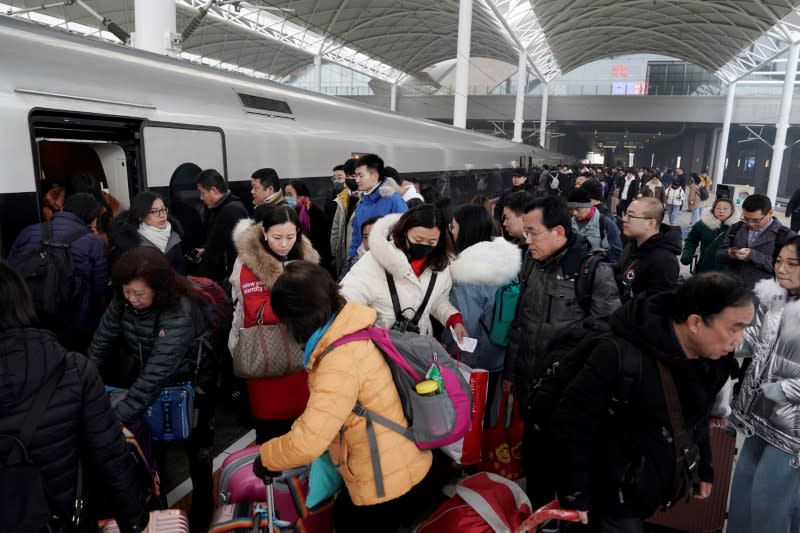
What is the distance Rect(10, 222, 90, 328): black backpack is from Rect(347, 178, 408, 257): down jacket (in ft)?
6.81

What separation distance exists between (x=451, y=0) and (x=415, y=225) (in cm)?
2391

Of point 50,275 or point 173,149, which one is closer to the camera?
point 50,275

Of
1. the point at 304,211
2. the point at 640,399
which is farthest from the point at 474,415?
the point at 304,211

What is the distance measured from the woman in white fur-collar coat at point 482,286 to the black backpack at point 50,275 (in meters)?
2.01

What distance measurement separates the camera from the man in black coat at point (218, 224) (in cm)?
388

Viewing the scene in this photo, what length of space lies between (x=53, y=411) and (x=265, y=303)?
125cm

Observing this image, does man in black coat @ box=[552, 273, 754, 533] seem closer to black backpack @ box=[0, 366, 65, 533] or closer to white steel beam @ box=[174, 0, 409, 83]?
black backpack @ box=[0, 366, 65, 533]

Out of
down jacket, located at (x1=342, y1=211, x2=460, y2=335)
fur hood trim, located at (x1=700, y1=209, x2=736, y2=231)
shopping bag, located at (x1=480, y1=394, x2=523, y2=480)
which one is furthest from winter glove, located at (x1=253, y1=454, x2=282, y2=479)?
fur hood trim, located at (x1=700, y1=209, x2=736, y2=231)

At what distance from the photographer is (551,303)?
2674 millimetres

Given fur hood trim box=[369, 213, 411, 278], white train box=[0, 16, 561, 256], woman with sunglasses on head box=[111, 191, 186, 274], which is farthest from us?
woman with sunglasses on head box=[111, 191, 186, 274]

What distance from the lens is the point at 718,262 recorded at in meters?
4.68

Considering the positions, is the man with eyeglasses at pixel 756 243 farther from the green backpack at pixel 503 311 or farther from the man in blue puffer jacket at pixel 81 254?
the man in blue puffer jacket at pixel 81 254

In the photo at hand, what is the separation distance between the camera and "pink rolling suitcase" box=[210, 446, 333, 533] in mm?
2129

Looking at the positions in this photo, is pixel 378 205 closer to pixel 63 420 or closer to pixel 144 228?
pixel 144 228
